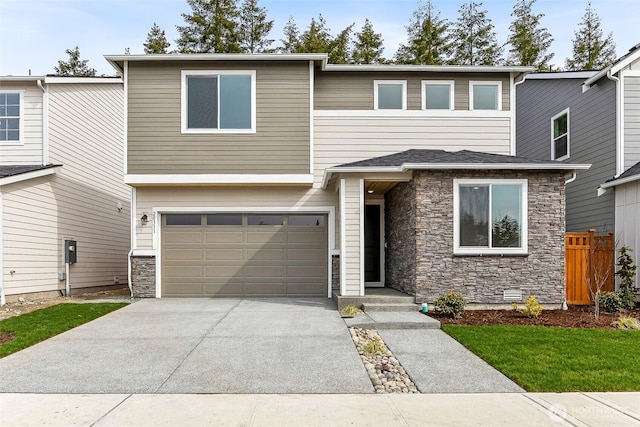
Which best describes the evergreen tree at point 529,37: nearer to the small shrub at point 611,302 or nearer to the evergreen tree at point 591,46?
the evergreen tree at point 591,46

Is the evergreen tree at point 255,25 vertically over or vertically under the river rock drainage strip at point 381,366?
over

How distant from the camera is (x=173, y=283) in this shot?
1191 cm

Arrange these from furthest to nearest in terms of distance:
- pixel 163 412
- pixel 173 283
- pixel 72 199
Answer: pixel 72 199 < pixel 173 283 < pixel 163 412

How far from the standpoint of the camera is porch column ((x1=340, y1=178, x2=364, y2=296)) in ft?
32.4

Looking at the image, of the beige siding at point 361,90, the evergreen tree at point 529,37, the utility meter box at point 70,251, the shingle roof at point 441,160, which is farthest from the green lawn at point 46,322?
the evergreen tree at point 529,37

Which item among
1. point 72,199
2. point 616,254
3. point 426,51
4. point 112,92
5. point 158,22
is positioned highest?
point 158,22

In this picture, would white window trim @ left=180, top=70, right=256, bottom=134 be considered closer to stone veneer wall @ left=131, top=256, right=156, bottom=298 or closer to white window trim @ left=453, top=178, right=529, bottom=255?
stone veneer wall @ left=131, top=256, right=156, bottom=298

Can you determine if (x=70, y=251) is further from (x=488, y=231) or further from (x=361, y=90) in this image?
(x=488, y=231)

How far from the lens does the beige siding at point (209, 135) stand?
1140cm

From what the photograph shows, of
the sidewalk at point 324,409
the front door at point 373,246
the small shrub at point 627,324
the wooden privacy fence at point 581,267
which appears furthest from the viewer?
the front door at point 373,246

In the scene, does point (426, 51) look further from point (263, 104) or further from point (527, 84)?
point (263, 104)

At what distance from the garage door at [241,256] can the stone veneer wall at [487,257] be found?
322 cm

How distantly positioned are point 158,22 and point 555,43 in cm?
1984

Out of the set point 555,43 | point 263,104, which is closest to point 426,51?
point 555,43
